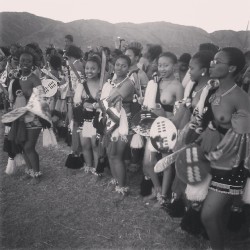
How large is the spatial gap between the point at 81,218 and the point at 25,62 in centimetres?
239

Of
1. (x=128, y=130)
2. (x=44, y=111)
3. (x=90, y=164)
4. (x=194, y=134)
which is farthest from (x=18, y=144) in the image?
(x=194, y=134)

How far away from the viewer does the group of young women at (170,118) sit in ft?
8.67

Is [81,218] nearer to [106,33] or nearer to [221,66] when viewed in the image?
[221,66]

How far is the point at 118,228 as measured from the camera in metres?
3.54

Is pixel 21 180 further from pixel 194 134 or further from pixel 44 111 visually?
pixel 194 134

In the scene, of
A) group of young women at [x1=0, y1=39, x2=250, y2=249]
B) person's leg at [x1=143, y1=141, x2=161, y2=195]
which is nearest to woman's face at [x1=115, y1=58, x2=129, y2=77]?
group of young women at [x1=0, y1=39, x2=250, y2=249]

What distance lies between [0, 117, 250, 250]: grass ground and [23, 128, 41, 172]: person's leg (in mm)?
311

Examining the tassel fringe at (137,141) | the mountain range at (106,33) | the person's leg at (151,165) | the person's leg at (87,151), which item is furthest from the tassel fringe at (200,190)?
the mountain range at (106,33)

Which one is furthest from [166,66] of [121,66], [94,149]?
[94,149]

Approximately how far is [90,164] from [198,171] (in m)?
2.83

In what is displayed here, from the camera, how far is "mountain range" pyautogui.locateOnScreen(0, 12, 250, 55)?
39.5 m

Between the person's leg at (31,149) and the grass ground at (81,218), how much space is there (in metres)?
0.31

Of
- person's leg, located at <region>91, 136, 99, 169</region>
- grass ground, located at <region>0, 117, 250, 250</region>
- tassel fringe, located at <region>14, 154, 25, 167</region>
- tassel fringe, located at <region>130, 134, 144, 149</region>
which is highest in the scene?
tassel fringe, located at <region>130, 134, 144, 149</region>

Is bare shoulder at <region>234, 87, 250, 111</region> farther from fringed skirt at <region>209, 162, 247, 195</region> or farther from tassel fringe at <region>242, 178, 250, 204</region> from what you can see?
tassel fringe at <region>242, 178, 250, 204</region>
